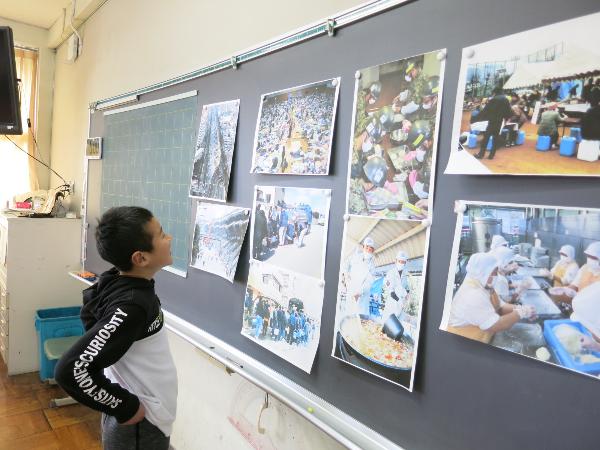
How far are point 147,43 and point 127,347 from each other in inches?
70.8

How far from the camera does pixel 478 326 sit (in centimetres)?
81

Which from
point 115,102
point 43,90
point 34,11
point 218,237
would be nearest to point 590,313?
point 218,237

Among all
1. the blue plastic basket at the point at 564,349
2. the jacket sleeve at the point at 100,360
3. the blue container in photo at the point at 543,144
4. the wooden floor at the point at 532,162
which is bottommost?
the jacket sleeve at the point at 100,360

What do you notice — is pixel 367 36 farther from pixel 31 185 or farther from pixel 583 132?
pixel 31 185

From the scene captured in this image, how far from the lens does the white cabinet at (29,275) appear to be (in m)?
2.95

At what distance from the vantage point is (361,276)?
1042 mm

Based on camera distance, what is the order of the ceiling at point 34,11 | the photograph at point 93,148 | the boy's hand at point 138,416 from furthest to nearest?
1. the ceiling at point 34,11
2. the photograph at point 93,148
3. the boy's hand at point 138,416

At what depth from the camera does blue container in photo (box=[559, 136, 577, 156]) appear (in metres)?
0.70

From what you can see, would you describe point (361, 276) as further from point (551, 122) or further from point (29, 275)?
point (29, 275)

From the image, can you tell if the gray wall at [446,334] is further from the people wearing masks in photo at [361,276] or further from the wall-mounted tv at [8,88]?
the wall-mounted tv at [8,88]

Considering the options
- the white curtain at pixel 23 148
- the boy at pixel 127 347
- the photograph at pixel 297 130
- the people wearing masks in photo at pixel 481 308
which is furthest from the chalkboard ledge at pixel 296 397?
the white curtain at pixel 23 148

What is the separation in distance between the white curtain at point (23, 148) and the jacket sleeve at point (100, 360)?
3.38 metres

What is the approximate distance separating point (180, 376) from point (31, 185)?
110 inches

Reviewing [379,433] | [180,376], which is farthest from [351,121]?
[180,376]
